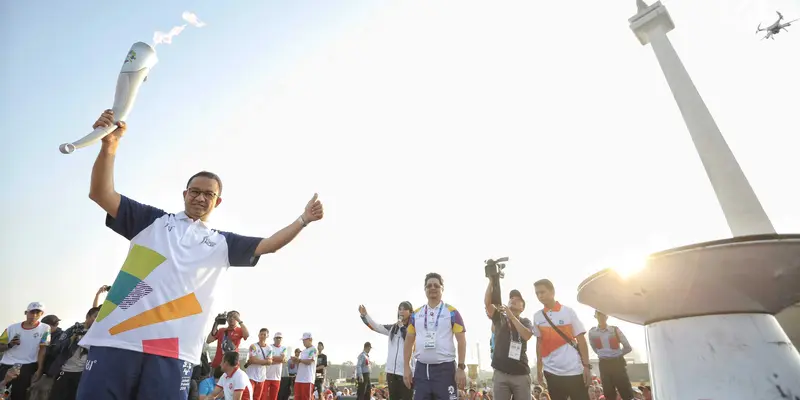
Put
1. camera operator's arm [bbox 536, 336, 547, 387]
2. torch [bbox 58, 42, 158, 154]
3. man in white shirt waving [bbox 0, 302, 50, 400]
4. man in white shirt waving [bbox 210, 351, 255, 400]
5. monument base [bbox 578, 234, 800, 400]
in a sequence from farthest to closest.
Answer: man in white shirt waving [bbox 0, 302, 50, 400]
man in white shirt waving [bbox 210, 351, 255, 400]
camera operator's arm [bbox 536, 336, 547, 387]
torch [bbox 58, 42, 158, 154]
monument base [bbox 578, 234, 800, 400]

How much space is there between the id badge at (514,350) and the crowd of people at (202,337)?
0.04 feet

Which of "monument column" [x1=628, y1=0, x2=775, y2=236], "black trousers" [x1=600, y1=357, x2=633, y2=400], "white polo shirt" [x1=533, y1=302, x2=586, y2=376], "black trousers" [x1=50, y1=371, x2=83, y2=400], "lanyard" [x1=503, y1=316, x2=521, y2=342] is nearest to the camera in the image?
"lanyard" [x1=503, y1=316, x2=521, y2=342]

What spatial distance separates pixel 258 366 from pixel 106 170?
876 centimetres

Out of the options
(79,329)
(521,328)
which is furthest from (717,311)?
(79,329)

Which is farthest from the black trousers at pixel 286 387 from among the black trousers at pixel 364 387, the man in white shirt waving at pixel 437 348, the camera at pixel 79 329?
the man in white shirt waving at pixel 437 348

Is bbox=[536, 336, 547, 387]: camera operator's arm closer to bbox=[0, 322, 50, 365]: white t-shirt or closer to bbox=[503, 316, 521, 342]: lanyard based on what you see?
bbox=[503, 316, 521, 342]: lanyard

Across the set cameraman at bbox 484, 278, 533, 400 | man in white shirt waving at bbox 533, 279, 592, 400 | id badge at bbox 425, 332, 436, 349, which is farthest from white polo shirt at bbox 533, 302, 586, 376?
id badge at bbox 425, 332, 436, 349

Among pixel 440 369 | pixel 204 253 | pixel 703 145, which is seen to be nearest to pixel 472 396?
pixel 440 369

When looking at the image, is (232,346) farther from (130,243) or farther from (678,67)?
(678,67)

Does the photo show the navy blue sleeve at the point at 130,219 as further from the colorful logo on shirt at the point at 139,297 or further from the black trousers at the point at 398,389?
the black trousers at the point at 398,389

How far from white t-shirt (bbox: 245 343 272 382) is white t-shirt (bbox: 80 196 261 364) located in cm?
813

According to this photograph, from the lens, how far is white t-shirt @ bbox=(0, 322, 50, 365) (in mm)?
7938

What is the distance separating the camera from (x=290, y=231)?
8.99ft

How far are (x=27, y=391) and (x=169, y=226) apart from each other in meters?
8.14
